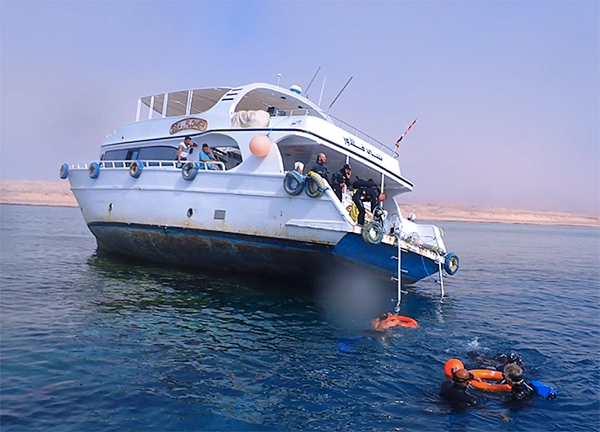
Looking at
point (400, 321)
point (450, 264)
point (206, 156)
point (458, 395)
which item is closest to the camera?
point (458, 395)

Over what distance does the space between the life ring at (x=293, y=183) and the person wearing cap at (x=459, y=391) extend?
19.9ft

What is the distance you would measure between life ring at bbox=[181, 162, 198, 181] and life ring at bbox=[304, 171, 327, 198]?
368 centimetres

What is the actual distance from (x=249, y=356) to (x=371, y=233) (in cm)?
458

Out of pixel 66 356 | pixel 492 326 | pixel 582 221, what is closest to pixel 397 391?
pixel 66 356

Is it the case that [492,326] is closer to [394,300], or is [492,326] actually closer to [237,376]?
[394,300]

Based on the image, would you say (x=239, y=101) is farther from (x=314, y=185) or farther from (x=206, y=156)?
(x=314, y=185)

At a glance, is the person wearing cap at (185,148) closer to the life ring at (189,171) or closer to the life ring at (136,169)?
the life ring at (189,171)

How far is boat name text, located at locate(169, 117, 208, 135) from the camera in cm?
1414

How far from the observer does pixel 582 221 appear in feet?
469

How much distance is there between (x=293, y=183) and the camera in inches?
443

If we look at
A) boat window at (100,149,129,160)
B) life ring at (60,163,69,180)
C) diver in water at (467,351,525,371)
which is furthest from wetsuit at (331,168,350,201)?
life ring at (60,163,69,180)

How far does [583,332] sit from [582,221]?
156818 mm

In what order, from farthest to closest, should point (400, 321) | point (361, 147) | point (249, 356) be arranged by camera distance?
point (361, 147)
point (400, 321)
point (249, 356)

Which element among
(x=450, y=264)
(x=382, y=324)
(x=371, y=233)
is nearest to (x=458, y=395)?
(x=382, y=324)
